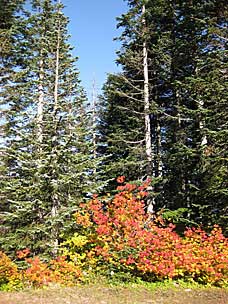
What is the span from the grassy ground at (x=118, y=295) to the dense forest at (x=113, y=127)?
221cm

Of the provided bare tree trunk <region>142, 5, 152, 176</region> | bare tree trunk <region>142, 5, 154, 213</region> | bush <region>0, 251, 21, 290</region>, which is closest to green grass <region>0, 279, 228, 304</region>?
bush <region>0, 251, 21, 290</region>

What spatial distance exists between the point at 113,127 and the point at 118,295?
542 inches

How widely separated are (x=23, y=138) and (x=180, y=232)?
8.05 meters

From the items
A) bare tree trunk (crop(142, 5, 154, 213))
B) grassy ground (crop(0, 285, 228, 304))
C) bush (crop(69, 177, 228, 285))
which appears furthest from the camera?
bare tree trunk (crop(142, 5, 154, 213))

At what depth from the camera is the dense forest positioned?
11273mm

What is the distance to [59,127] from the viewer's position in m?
12.3

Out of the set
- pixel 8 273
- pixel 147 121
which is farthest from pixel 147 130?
pixel 8 273

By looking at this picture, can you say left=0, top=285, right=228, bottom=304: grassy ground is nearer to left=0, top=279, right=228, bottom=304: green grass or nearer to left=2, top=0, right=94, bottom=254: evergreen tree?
left=0, top=279, right=228, bottom=304: green grass

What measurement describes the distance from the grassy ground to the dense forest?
7.26 feet

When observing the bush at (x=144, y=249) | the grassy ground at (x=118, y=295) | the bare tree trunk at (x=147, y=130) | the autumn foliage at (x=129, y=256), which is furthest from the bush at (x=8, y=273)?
the bare tree trunk at (x=147, y=130)

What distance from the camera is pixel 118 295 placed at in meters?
8.20

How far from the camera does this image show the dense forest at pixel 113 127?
1127cm

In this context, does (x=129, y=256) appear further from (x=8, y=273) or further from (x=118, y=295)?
(x=8, y=273)

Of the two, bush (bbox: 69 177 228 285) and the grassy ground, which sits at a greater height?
bush (bbox: 69 177 228 285)
